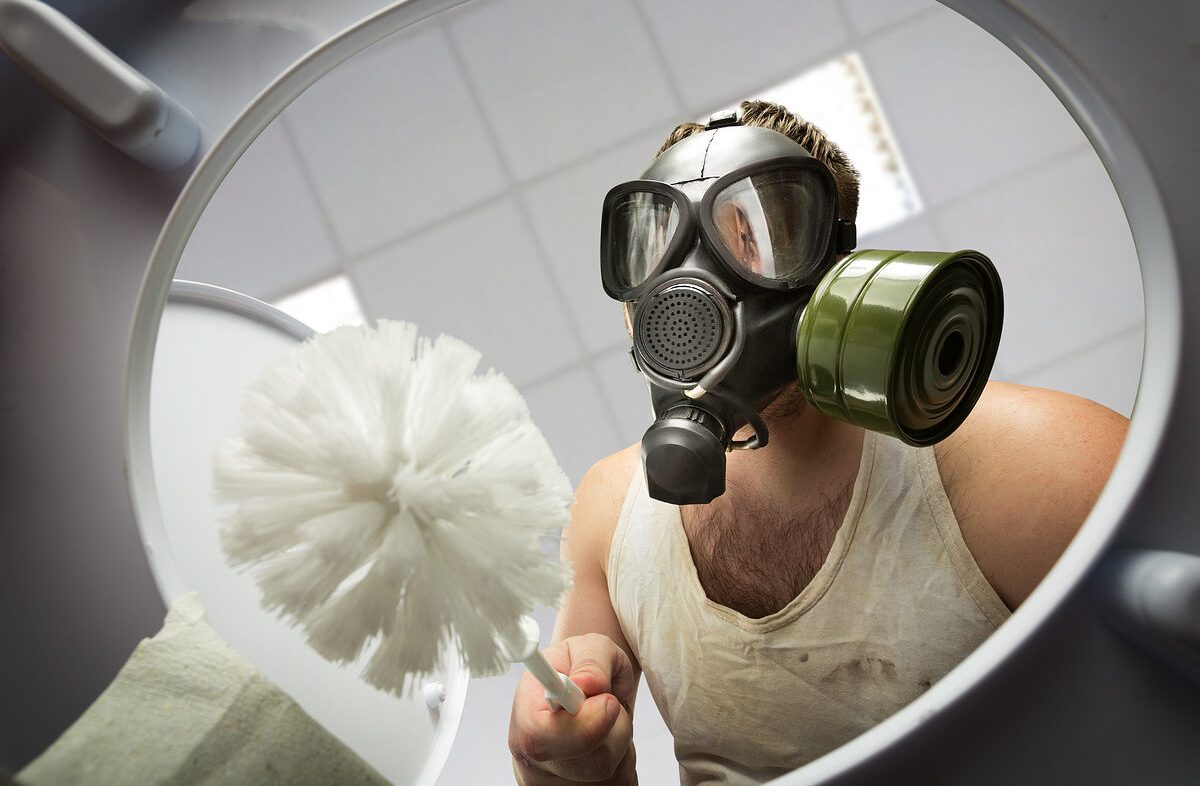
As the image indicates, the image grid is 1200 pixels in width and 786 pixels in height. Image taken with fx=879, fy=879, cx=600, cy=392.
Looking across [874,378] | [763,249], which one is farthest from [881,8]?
[874,378]

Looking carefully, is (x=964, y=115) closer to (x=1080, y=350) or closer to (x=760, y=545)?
(x=1080, y=350)

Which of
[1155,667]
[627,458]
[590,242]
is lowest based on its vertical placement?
[1155,667]

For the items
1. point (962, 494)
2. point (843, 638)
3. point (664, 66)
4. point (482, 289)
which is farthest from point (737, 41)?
point (843, 638)

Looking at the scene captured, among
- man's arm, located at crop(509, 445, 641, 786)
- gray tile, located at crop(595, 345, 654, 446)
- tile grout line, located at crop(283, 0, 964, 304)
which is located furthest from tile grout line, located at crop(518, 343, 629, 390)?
tile grout line, located at crop(283, 0, 964, 304)

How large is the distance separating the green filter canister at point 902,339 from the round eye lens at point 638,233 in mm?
181

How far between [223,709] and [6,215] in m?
0.43

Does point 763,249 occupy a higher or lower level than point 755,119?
lower

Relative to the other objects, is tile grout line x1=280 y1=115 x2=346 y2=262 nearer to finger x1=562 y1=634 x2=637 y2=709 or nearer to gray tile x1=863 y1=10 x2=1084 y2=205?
finger x1=562 y1=634 x2=637 y2=709

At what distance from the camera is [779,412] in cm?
107

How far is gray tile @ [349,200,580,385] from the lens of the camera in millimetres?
1380

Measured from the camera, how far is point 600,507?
4.21ft

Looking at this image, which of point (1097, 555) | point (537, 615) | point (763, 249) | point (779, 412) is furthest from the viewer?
point (537, 615)

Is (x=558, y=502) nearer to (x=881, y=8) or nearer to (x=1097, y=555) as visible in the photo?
(x=1097, y=555)

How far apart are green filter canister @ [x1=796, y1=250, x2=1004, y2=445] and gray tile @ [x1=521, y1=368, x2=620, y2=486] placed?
2.03ft
